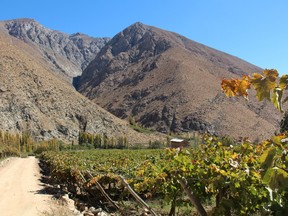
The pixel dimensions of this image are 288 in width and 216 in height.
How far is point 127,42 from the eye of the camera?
17538cm

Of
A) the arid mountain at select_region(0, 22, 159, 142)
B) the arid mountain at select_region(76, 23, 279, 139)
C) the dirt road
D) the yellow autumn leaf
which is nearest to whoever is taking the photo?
the yellow autumn leaf

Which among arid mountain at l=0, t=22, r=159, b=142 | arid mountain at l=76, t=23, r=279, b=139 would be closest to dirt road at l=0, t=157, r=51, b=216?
arid mountain at l=0, t=22, r=159, b=142

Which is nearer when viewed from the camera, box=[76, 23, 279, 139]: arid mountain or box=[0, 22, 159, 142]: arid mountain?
box=[0, 22, 159, 142]: arid mountain

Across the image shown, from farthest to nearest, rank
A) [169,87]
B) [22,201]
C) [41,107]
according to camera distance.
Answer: [169,87] → [41,107] → [22,201]

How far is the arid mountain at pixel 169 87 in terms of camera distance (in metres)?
92.1

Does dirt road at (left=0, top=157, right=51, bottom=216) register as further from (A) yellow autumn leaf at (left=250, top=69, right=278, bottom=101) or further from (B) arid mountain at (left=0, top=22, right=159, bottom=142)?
(B) arid mountain at (left=0, top=22, right=159, bottom=142)

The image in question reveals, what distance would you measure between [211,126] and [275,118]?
2310 centimetres

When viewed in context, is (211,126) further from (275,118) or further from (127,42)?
(127,42)

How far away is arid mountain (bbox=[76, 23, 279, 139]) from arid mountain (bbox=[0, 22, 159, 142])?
55.5ft

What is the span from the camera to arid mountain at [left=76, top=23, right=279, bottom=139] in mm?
92125

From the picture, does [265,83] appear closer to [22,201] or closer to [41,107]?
[22,201]

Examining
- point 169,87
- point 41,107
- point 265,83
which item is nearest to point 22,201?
point 265,83

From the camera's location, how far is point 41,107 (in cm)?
7525

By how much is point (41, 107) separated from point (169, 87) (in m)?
43.6
